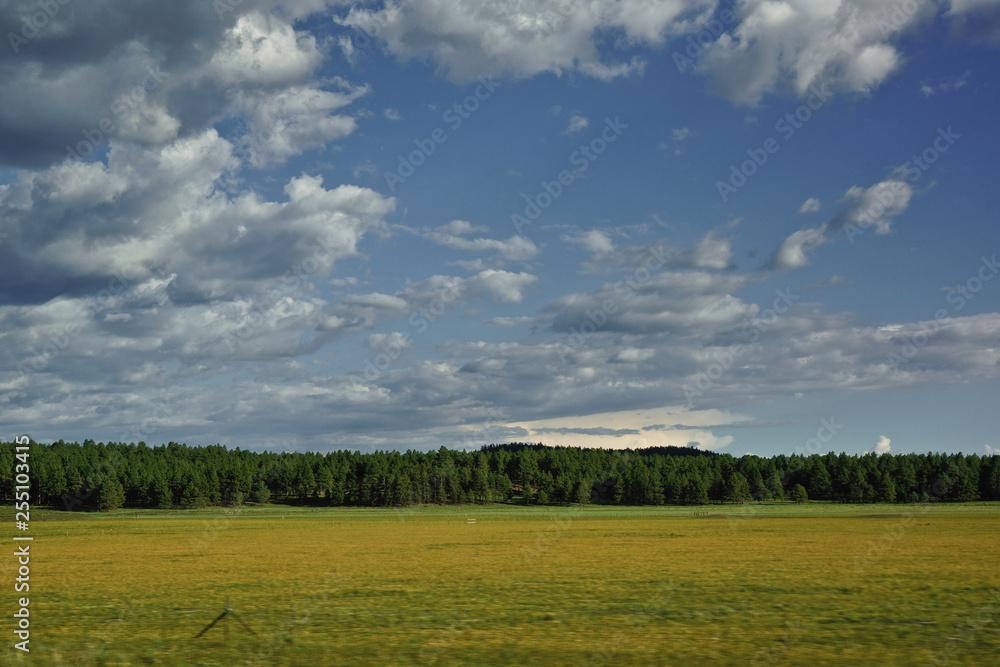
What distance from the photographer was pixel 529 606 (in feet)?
95.3

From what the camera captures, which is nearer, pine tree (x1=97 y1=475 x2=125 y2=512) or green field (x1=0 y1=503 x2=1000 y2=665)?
green field (x1=0 y1=503 x2=1000 y2=665)

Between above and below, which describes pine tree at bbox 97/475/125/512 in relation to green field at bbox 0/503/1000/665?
below

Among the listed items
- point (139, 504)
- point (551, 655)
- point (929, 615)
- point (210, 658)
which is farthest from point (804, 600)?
point (139, 504)

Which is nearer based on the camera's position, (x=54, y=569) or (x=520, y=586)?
(x=520, y=586)

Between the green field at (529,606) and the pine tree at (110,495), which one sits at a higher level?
the green field at (529,606)

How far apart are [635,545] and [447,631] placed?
41224mm

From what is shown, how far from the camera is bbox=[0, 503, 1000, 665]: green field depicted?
2069 centimetres

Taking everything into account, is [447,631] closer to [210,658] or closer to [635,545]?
[210,658]

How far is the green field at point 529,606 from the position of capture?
20.7 meters

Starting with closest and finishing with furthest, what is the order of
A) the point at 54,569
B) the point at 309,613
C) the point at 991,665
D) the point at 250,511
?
the point at 991,665 < the point at 309,613 < the point at 54,569 < the point at 250,511

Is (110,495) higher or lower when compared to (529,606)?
lower

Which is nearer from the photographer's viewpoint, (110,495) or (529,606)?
(529,606)

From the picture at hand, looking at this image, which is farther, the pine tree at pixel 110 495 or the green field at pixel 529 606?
the pine tree at pixel 110 495

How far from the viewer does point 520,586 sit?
116ft
